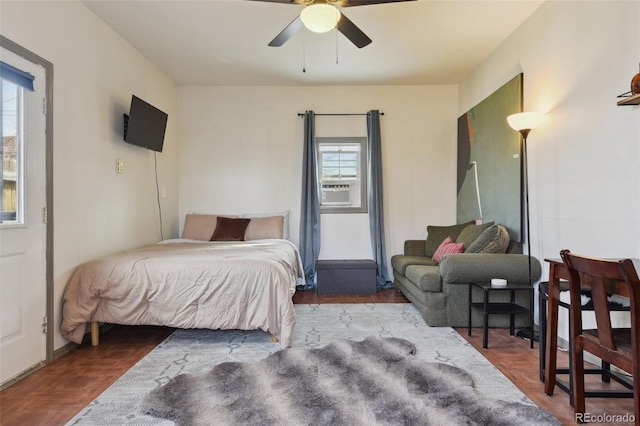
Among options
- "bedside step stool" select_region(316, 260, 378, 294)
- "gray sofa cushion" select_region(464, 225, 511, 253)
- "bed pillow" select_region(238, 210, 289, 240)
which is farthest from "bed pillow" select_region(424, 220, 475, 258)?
"bed pillow" select_region(238, 210, 289, 240)

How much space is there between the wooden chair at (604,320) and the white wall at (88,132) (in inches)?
131

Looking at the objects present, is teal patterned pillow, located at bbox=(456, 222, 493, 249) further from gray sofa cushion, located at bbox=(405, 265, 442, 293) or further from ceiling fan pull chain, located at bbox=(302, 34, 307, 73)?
ceiling fan pull chain, located at bbox=(302, 34, 307, 73)

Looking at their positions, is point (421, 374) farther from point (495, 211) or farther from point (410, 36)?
point (410, 36)

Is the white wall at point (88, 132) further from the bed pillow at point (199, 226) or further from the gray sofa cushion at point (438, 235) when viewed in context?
the gray sofa cushion at point (438, 235)

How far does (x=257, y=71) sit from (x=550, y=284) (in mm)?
3896

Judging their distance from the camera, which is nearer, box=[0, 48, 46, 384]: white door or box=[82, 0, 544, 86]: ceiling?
box=[0, 48, 46, 384]: white door

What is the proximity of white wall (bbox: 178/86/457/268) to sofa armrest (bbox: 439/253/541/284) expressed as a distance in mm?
1960

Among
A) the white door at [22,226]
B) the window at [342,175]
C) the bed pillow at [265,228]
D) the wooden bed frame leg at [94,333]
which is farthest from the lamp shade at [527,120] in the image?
the wooden bed frame leg at [94,333]

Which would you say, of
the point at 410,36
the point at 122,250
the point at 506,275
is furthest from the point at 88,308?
the point at 410,36

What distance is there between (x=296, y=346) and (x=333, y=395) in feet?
2.69

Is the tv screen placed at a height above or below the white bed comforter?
above

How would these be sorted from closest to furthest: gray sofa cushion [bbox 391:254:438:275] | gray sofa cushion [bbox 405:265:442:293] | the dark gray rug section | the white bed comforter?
the dark gray rug section → the white bed comforter → gray sofa cushion [bbox 405:265:442:293] → gray sofa cushion [bbox 391:254:438:275]

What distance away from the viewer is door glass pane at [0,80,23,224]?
2.26 metres

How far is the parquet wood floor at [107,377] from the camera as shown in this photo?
6.15 feet
